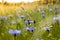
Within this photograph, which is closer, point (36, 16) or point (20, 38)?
point (20, 38)

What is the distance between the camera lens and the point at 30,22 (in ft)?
3.79

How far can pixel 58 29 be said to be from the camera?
3.79 ft

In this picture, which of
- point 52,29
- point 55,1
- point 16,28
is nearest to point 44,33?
point 52,29

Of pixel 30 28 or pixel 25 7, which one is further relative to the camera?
pixel 25 7

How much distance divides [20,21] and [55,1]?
0.27 meters

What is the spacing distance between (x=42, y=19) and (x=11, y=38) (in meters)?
0.22

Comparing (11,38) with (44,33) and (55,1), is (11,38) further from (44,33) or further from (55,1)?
(55,1)

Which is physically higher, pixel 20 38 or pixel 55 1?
pixel 55 1

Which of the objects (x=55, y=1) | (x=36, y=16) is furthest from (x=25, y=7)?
(x=55, y=1)

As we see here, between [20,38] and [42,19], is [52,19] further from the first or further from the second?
[20,38]

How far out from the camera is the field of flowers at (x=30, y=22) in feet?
3.65

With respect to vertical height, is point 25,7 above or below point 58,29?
above

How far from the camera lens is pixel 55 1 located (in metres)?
1.29

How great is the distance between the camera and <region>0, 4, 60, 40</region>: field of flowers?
1.11 meters
